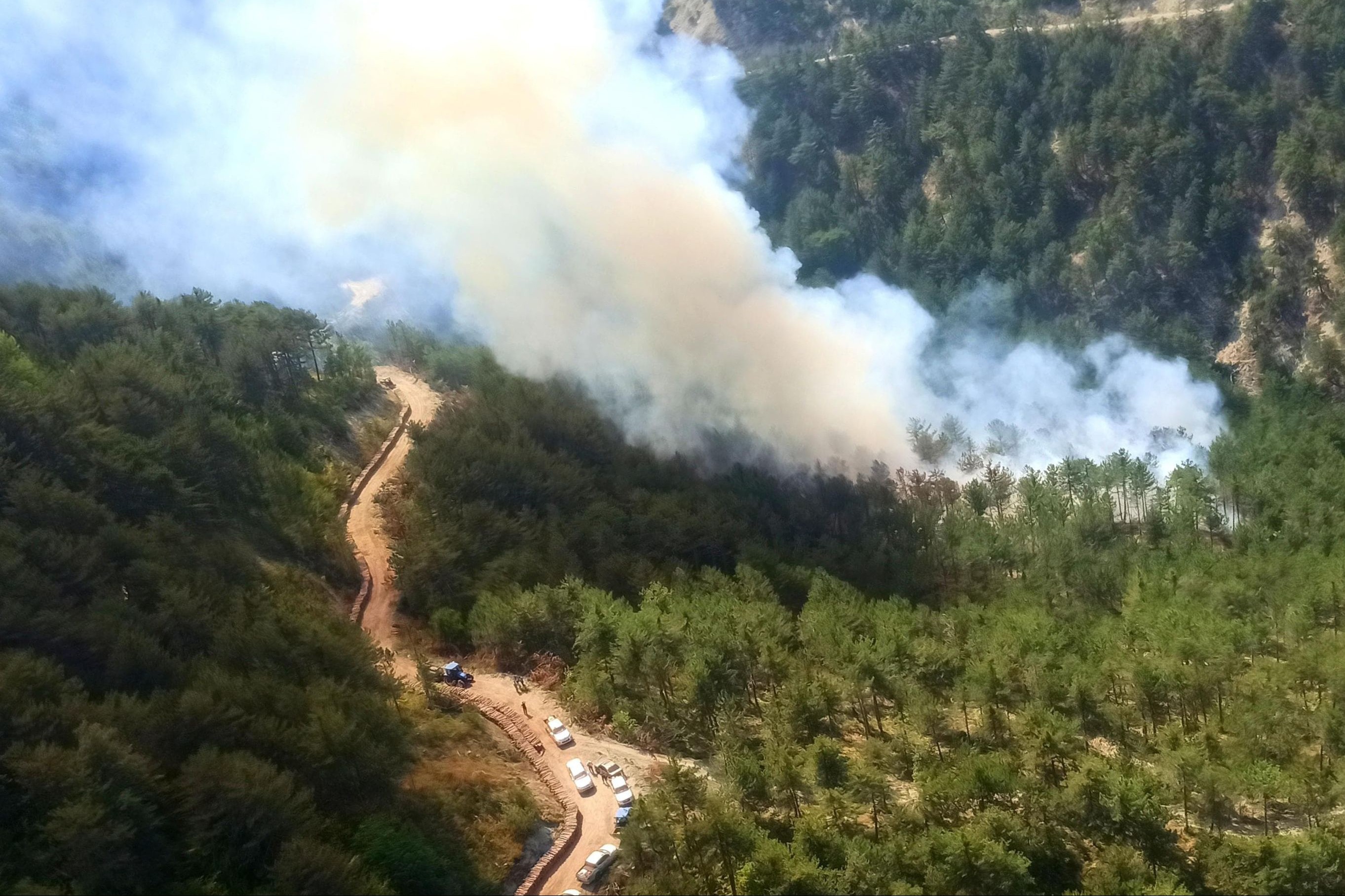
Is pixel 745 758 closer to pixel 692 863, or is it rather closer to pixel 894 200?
pixel 692 863

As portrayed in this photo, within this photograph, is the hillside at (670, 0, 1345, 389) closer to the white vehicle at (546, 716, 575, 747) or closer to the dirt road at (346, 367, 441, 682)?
the dirt road at (346, 367, 441, 682)

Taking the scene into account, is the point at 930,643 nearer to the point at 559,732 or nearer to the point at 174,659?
the point at 559,732

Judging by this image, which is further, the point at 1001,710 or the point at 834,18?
the point at 834,18

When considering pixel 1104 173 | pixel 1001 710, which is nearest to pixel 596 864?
pixel 1001 710

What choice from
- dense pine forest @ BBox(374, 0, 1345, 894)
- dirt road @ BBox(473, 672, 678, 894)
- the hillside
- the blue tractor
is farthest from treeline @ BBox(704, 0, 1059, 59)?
the blue tractor

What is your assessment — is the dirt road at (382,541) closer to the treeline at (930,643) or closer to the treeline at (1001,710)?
the treeline at (930,643)
